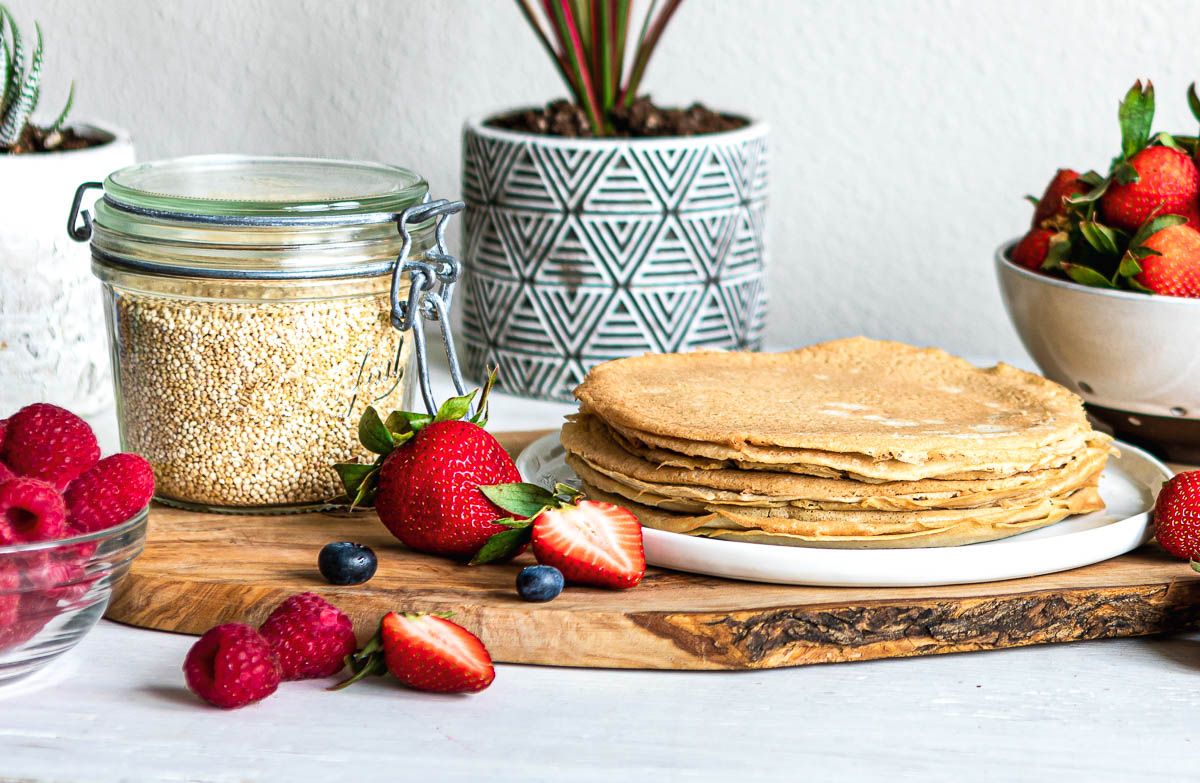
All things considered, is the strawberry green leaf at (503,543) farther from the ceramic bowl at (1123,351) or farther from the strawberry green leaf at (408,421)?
the ceramic bowl at (1123,351)

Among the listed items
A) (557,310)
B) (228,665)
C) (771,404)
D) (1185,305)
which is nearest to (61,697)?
(228,665)

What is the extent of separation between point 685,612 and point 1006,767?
0.71 ft

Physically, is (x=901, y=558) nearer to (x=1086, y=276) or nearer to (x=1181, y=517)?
(x=1181, y=517)

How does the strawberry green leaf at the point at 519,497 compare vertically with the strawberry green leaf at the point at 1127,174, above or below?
below

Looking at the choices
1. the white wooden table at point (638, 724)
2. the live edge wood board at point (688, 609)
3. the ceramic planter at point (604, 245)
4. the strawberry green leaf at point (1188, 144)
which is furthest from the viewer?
the ceramic planter at point (604, 245)

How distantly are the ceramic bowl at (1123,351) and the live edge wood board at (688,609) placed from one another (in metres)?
0.27

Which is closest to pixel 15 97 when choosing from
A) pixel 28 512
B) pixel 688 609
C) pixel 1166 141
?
pixel 28 512

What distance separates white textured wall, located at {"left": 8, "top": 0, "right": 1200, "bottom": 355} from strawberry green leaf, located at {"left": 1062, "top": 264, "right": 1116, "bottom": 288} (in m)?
0.61

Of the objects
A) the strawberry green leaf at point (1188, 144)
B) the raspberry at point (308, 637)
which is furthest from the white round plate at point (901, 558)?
the strawberry green leaf at point (1188, 144)

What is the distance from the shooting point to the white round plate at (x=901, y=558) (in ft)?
2.85

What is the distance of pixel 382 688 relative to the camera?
807 millimetres

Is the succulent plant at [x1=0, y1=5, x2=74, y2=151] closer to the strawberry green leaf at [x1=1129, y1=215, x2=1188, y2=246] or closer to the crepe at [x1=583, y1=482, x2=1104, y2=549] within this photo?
the crepe at [x1=583, y1=482, x2=1104, y2=549]

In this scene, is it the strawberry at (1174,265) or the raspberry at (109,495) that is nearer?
the raspberry at (109,495)

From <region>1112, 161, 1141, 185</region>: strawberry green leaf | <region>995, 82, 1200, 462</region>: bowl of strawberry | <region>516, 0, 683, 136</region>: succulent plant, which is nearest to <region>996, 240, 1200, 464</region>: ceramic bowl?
<region>995, 82, 1200, 462</region>: bowl of strawberry
